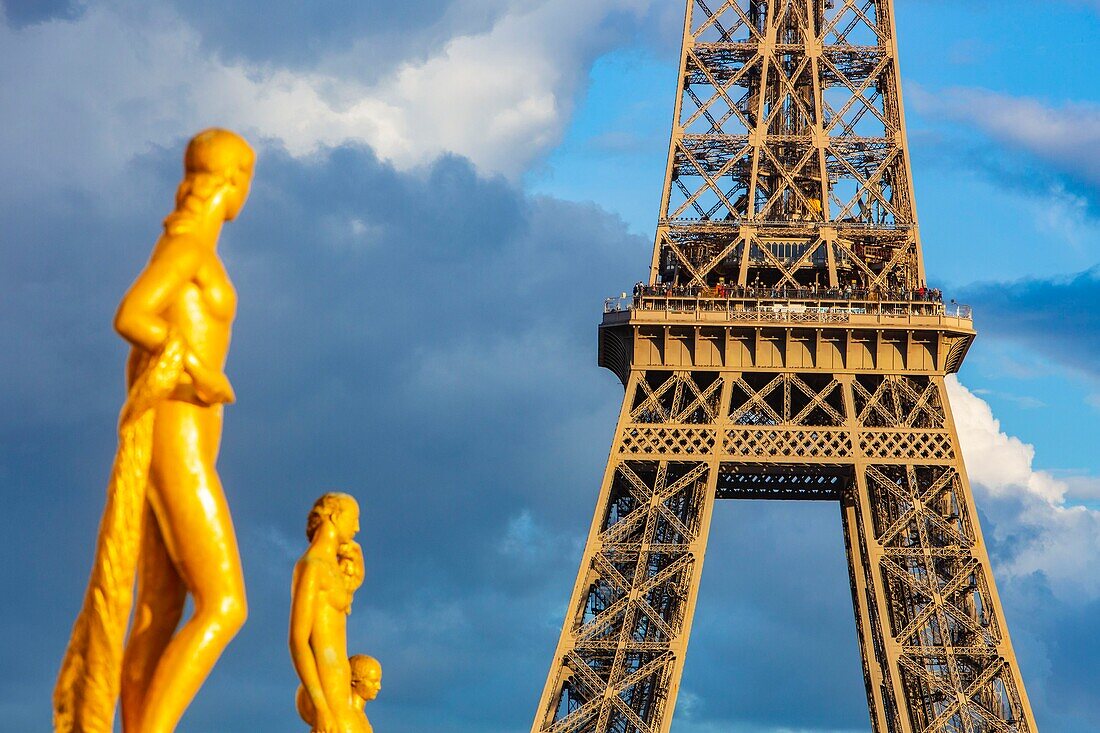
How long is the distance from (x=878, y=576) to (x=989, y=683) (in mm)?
3762

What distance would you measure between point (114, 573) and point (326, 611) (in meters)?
2.37

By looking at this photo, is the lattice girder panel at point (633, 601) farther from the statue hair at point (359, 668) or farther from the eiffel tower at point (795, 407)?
the statue hair at point (359, 668)

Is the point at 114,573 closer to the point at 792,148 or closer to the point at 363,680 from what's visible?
the point at 363,680

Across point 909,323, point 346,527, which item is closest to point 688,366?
point 909,323

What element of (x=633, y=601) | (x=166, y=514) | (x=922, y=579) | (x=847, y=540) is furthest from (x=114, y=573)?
(x=847, y=540)

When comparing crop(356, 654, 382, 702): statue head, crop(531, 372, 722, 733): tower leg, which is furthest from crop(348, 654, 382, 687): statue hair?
crop(531, 372, 722, 733): tower leg

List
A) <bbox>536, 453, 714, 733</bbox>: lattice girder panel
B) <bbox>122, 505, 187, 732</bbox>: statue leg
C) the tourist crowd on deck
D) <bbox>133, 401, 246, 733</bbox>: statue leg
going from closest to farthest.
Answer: <bbox>133, 401, 246, 733</bbox>: statue leg → <bbox>122, 505, 187, 732</bbox>: statue leg → <bbox>536, 453, 714, 733</bbox>: lattice girder panel → the tourist crowd on deck

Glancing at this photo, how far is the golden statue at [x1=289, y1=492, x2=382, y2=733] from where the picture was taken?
48.0 feet

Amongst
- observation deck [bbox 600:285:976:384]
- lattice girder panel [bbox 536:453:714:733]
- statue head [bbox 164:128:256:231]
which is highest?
observation deck [bbox 600:285:976:384]

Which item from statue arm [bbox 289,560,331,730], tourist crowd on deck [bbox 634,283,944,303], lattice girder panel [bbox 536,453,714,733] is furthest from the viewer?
tourist crowd on deck [bbox 634,283,944,303]

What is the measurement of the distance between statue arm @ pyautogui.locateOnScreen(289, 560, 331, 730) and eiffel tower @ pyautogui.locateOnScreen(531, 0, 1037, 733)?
43181mm

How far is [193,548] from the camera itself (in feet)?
41.2

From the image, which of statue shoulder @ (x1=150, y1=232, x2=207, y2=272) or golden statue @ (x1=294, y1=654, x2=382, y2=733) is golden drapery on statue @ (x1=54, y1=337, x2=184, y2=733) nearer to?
statue shoulder @ (x1=150, y1=232, x2=207, y2=272)

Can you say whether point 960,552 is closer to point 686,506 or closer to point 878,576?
point 878,576
